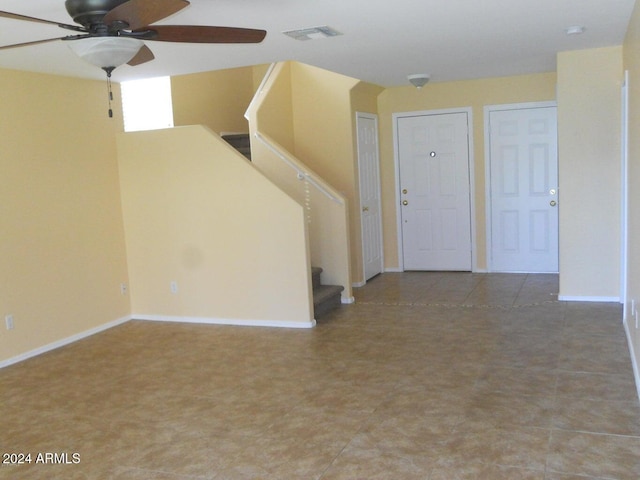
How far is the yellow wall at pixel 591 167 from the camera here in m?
5.46

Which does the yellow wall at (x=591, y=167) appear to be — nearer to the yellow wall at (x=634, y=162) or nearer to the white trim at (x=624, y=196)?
the white trim at (x=624, y=196)

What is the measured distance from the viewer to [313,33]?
13.8ft

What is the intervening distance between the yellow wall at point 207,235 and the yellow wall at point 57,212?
0.77ft

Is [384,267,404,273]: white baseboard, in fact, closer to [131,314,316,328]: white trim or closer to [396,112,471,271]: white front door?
[396,112,471,271]: white front door

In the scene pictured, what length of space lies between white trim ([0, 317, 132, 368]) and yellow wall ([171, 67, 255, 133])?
2565 mm

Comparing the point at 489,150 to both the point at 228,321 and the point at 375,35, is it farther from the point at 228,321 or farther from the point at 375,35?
the point at 228,321

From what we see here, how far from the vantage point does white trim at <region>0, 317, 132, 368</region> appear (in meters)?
4.91

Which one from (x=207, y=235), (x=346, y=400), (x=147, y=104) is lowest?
(x=346, y=400)

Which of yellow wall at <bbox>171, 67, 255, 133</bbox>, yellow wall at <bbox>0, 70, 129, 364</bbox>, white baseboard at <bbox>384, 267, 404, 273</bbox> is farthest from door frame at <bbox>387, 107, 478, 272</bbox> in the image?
yellow wall at <bbox>0, 70, 129, 364</bbox>

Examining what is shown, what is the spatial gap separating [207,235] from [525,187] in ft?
12.7

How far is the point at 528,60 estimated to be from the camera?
5961mm

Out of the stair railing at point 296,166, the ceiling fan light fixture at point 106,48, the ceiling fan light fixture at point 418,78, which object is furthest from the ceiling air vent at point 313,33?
the ceiling fan light fixture at point 418,78

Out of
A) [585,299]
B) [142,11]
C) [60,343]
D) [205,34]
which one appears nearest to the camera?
[142,11]

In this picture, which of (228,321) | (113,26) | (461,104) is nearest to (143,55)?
(113,26)
